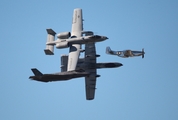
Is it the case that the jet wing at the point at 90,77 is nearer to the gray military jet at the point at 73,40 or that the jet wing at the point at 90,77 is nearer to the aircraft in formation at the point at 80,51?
the aircraft in formation at the point at 80,51

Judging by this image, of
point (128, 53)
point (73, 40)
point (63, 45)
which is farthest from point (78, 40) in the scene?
point (128, 53)

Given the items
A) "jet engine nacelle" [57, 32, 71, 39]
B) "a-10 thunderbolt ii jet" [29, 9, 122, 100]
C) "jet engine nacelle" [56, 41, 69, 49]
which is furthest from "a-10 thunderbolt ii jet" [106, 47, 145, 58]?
"jet engine nacelle" [56, 41, 69, 49]

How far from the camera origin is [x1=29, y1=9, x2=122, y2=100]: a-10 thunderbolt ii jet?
11144cm

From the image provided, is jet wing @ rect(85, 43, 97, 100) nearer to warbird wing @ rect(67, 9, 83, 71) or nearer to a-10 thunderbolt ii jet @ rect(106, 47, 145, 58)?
warbird wing @ rect(67, 9, 83, 71)

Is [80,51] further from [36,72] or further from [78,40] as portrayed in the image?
[36,72]

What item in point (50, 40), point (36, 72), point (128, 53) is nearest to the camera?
point (36, 72)

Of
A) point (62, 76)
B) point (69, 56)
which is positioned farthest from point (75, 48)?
point (62, 76)

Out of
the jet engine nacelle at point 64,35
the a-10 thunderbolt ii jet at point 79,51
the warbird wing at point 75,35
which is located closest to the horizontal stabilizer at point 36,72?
the a-10 thunderbolt ii jet at point 79,51

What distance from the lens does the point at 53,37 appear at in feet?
380

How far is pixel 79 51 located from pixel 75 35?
14.2ft

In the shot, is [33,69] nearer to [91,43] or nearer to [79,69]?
[79,69]

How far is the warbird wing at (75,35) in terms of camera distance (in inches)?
4369

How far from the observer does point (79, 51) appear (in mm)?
112062

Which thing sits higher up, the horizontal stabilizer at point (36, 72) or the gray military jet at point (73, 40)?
the gray military jet at point (73, 40)
